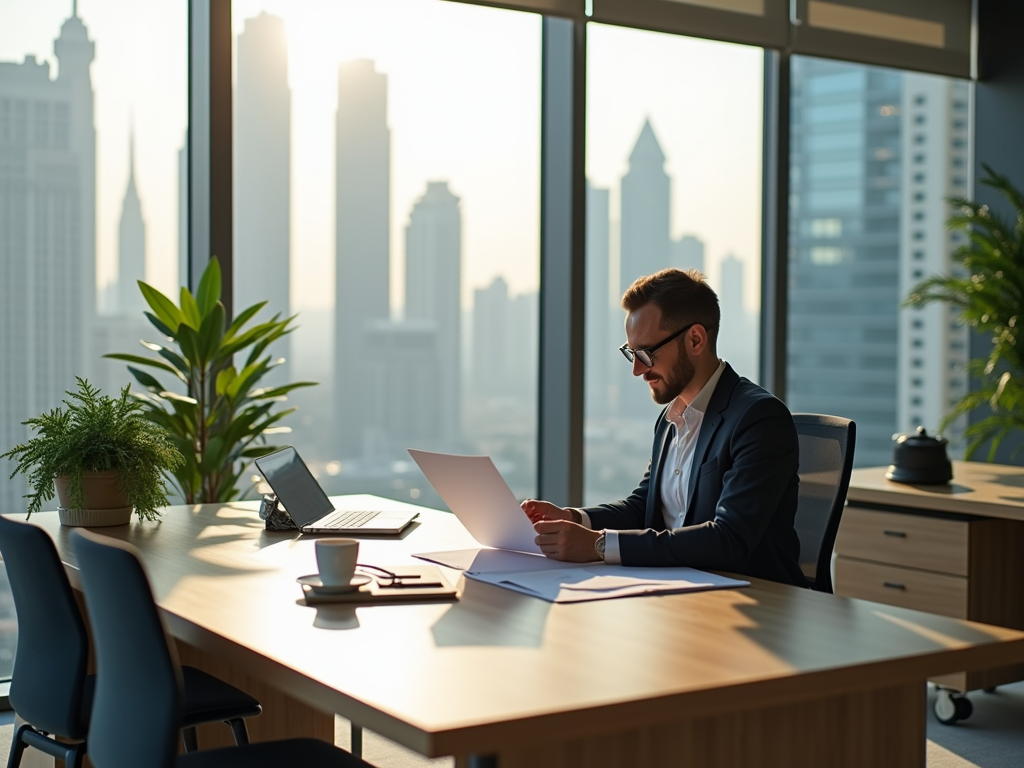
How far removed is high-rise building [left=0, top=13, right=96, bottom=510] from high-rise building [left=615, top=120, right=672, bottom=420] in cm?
229

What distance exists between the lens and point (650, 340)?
2766 mm

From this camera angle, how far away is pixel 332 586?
203 cm

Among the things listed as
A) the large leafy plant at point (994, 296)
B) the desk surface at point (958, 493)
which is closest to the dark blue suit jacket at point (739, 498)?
the desk surface at point (958, 493)

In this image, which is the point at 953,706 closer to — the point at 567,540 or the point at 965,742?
the point at 965,742

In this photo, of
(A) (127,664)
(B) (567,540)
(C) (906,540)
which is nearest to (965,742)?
(C) (906,540)

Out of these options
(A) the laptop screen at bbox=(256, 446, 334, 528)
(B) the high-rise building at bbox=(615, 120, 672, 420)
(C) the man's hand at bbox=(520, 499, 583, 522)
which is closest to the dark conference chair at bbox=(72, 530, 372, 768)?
(A) the laptop screen at bbox=(256, 446, 334, 528)

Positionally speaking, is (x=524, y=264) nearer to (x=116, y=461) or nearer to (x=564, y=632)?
(x=116, y=461)

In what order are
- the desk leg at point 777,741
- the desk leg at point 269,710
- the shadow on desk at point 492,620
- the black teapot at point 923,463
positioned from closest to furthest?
the desk leg at point 777,741
the shadow on desk at point 492,620
the desk leg at point 269,710
the black teapot at point 923,463

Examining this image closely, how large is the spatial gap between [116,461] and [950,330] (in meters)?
4.90

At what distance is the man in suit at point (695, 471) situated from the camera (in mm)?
2350

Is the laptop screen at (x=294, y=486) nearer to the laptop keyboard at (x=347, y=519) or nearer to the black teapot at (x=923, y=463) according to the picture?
the laptop keyboard at (x=347, y=519)

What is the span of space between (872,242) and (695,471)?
3.90 metres

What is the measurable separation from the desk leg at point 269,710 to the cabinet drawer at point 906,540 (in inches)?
81.7

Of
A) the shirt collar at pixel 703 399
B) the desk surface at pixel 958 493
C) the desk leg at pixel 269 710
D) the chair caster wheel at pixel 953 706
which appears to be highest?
the shirt collar at pixel 703 399
